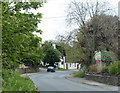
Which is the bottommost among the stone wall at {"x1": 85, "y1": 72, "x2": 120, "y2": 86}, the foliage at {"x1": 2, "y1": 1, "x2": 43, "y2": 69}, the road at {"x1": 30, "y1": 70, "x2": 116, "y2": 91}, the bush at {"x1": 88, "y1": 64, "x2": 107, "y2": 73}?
the road at {"x1": 30, "y1": 70, "x2": 116, "y2": 91}

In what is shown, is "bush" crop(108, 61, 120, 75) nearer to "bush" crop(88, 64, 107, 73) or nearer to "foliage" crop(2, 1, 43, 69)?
"bush" crop(88, 64, 107, 73)

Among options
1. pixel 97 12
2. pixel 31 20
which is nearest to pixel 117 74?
pixel 31 20

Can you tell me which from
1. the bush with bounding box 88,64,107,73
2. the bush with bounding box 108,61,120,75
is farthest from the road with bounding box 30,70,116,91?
the bush with bounding box 88,64,107,73

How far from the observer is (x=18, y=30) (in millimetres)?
7742

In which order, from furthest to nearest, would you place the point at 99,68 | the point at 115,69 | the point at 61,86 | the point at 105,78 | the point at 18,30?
the point at 99,68
the point at 105,78
the point at 115,69
the point at 61,86
the point at 18,30

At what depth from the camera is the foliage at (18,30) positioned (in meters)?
7.71

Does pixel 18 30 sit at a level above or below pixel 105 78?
above

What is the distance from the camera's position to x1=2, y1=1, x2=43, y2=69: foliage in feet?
25.3

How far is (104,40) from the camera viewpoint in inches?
1296

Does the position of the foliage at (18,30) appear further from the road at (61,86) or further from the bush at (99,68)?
the bush at (99,68)

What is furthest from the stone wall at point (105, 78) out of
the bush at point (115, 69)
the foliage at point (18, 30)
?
the foliage at point (18, 30)

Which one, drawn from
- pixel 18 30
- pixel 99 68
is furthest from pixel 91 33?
pixel 18 30

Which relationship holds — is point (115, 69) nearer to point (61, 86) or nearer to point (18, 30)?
point (61, 86)

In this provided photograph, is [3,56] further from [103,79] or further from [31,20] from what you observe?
[103,79]
